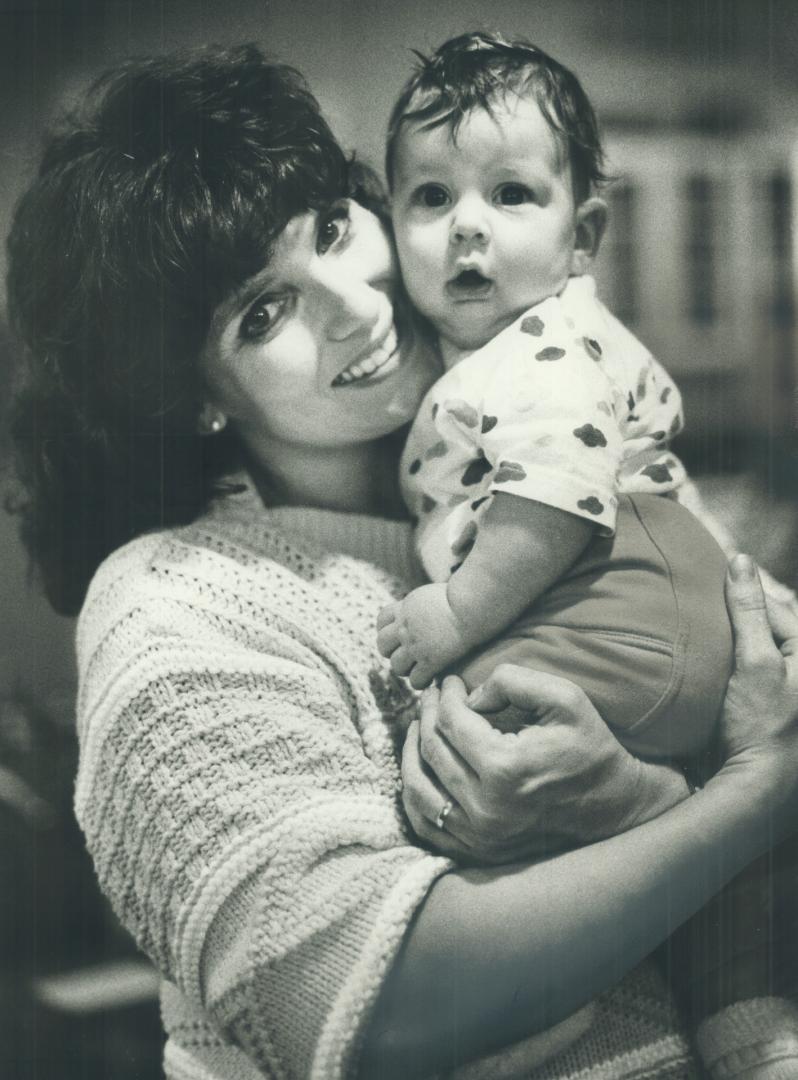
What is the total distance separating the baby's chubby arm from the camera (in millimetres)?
732

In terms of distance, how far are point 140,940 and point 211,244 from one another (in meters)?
0.53

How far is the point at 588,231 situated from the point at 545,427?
0.22 m

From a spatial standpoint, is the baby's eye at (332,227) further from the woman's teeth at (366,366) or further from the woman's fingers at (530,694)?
the woman's fingers at (530,694)

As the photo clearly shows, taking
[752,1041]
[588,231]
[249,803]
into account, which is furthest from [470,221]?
[752,1041]

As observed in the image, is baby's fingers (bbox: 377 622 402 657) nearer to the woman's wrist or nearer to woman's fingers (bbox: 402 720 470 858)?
woman's fingers (bbox: 402 720 470 858)

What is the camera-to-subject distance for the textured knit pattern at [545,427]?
725 millimetres

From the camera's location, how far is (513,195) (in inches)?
31.9

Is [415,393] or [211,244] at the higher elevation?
[211,244]

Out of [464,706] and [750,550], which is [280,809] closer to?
[464,706]

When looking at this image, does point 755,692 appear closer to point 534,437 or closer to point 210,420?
point 534,437

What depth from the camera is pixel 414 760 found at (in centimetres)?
78

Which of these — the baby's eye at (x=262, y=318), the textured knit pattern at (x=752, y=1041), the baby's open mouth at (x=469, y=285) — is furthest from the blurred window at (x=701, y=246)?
the textured knit pattern at (x=752, y=1041)

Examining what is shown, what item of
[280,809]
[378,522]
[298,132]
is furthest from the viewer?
[378,522]

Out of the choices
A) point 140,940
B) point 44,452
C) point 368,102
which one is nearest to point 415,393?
point 368,102
